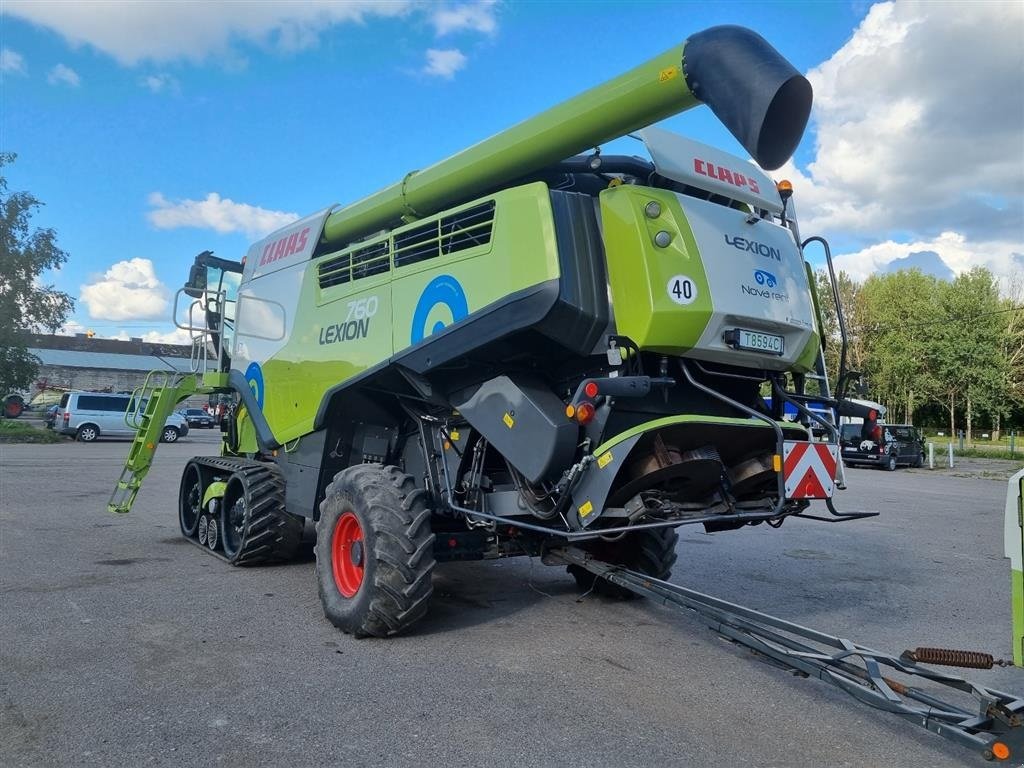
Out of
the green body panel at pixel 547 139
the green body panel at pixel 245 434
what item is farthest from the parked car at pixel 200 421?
the green body panel at pixel 547 139

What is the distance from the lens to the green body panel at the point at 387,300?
446 centimetres

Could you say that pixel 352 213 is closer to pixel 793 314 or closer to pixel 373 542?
pixel 373 542

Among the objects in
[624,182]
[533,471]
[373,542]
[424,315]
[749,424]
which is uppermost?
[624,182]

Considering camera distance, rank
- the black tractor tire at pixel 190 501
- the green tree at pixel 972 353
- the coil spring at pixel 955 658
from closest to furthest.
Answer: the coil spring at pixel 955 658 < the black tractor tire at pixel 190 501 < the green tree at pixel 972 353

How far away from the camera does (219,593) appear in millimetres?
6277

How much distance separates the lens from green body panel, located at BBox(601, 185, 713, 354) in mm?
4266

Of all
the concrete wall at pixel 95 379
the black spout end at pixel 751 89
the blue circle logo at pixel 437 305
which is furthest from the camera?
the concrete wall at pixel 95 379

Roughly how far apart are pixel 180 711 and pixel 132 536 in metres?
5.84

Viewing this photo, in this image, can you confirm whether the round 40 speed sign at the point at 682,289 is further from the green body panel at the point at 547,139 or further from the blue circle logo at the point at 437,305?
the blue circle logo at the point at 437,305

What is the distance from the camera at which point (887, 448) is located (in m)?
26.8

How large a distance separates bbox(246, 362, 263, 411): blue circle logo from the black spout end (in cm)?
511

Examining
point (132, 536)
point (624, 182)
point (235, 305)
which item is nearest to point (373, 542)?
point (624, 182)

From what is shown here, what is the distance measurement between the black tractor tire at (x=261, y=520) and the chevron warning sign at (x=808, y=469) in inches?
187

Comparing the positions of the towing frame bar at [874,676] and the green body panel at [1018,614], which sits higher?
the green body panel at [1018,614]
